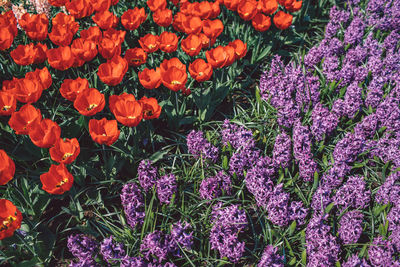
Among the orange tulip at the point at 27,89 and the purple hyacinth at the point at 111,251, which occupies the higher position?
the orange tulip at the point at 27,89

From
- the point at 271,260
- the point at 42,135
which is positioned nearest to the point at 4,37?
the point at 42,135

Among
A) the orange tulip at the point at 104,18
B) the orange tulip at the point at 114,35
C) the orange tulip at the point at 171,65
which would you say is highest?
the orange tulip at the point at 104,18

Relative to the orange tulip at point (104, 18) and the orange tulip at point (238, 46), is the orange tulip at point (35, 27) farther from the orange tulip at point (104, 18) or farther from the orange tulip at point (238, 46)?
the orange tulip at point (238, 46)

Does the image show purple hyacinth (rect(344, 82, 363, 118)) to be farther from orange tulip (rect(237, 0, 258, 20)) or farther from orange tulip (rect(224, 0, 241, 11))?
orange tulip (rect(224, 0, 241, 11))

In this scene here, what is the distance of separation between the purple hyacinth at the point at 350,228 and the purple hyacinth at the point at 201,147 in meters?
1.24

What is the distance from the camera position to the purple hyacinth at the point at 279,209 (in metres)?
2.63

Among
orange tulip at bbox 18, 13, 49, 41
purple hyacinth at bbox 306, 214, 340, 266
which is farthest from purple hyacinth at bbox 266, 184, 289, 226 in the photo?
orange tulip at bbox 18, 13, 49, 41

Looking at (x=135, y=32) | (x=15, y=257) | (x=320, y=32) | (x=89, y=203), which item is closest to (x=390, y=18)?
(x=320, y=32)

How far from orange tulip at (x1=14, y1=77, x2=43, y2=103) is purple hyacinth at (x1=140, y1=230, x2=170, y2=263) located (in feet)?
4.99

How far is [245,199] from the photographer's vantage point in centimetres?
309

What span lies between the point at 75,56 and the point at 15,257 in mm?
1836

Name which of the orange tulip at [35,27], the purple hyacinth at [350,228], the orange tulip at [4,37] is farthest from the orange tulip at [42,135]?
the purple hyacinth at [350,228]

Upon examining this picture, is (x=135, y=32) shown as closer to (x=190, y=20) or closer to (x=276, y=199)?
(x=190, y=20)

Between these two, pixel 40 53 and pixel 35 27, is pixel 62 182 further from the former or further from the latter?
pixel 35 27
